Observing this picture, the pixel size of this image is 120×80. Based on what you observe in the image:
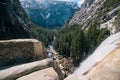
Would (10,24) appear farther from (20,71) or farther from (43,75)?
(43,75)

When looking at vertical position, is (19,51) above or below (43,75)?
below

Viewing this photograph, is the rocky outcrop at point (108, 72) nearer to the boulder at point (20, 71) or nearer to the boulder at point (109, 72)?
the boulder at point (109, 72)

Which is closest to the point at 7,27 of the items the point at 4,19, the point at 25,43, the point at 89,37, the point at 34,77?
the point at 4,19

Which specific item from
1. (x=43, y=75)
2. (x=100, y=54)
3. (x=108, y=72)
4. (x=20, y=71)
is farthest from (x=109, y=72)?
(x=100, y=54)

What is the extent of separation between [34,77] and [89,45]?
79406 millimetres

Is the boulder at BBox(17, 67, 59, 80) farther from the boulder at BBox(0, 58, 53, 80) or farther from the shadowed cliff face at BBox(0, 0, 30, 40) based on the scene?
the shadowed cliff face at BBox(0, 0, 30, 40)

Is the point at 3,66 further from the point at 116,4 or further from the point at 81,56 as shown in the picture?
the point at 116,4

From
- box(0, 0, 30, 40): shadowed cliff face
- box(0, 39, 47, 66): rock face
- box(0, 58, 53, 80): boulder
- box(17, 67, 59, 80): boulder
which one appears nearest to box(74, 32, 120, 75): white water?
box(0, 39, 47, 66): rock face

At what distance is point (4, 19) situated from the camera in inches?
2079

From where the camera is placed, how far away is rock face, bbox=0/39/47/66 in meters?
17.4

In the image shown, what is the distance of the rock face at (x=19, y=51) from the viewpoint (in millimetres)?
17391

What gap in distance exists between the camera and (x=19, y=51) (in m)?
18.0

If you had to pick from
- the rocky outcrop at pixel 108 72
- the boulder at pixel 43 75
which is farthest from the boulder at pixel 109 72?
the boulder at pixel 43 75

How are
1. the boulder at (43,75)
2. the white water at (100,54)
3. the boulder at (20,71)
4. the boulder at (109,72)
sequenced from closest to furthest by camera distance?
1. the boulder at (109,72)
2. the boulder at (43,75)
3. the boulder at (20,71)
4. the white water at (100,54)
